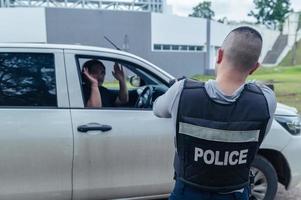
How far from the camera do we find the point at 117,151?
353 cm

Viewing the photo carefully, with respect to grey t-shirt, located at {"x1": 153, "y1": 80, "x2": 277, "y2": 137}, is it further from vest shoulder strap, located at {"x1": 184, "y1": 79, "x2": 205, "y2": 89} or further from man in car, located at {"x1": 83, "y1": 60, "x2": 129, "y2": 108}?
man in car, located at {"x1": 83, "y1": 60, "x2": 129, "y2": 108}

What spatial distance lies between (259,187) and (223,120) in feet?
7.93

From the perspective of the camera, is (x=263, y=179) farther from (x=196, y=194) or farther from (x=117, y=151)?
(x=196, y=194)

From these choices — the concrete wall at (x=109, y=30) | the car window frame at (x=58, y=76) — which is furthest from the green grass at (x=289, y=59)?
the car window frame at (x=58, y=76)

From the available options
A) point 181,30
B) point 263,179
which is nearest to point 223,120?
point 263,179

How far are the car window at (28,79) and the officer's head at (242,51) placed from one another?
1874 millimetres

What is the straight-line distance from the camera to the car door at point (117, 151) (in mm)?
3449

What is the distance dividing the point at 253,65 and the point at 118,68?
7.04 ft

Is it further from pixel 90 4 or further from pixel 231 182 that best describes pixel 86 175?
pixel 90 4

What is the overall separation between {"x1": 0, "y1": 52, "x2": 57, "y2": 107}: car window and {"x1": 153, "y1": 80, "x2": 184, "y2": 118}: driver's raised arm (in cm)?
150

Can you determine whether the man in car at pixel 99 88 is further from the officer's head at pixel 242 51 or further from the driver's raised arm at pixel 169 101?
the officer's head at pixel 242 51

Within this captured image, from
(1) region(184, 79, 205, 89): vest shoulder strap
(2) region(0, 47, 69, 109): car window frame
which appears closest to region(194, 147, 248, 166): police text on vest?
(1) region(184, 79, 205, 89): vest shoulder strap

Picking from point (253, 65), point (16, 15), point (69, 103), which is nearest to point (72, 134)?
point (69, 103)

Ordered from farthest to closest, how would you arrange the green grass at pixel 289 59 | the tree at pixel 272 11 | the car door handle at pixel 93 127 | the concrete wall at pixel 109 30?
the tree at pixel 272 11
the green grass at pixel 289 59
the concrete wall at pixel 109 30
the car door handle at pixel 93 127
